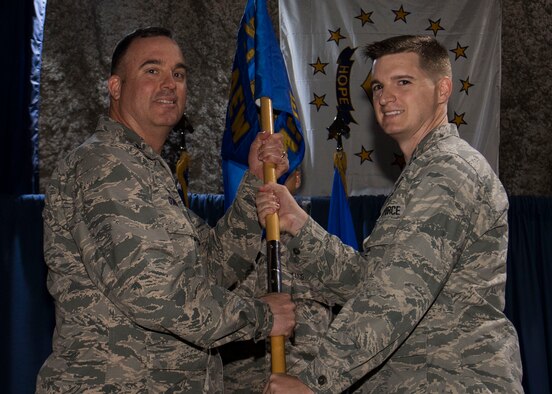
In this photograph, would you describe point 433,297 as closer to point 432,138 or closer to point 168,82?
point 432,138

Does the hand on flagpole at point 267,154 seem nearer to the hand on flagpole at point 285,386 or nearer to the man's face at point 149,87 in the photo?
the man's face at point 149,87

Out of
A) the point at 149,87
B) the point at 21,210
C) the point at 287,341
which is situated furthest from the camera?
the point at 21,210

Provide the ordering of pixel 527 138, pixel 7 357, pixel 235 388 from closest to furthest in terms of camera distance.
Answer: pixel 235 388 → pixel 7 357 → pixel 527 138

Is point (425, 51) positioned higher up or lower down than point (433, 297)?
higher up

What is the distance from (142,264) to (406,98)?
3.36 ft

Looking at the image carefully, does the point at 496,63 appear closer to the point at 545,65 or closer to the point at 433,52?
the point at 545,65

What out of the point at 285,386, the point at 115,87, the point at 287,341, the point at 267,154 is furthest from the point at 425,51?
the point at 287,341

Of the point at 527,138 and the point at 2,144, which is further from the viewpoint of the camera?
Result: the point at 527,138

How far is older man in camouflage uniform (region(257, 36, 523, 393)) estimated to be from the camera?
87.9 inches

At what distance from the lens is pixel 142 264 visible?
7.76ft

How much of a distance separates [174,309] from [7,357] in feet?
8.92

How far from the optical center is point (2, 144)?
187 inches

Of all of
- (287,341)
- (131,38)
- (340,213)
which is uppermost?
(131,38)

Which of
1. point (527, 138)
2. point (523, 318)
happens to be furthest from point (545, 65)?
point (523, 318)
